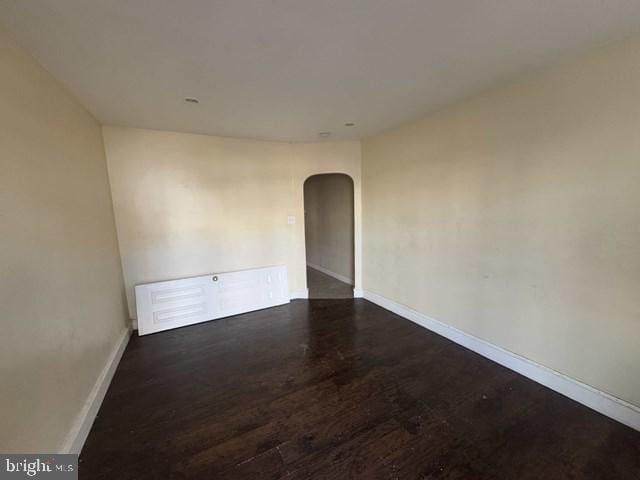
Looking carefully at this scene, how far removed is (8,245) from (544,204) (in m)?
3.35

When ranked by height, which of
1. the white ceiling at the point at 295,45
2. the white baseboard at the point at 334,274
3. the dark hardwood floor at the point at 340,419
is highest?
the white ceiling at the point at 295,45

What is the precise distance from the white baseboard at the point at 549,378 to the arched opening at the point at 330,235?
1.80m

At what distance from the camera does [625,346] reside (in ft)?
5.66

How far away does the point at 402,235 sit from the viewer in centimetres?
340

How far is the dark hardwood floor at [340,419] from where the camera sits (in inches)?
59.4

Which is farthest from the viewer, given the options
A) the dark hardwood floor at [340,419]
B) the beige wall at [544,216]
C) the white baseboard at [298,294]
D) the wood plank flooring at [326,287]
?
the wood plank flooring at [326,287]

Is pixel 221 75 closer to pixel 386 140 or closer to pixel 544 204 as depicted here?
pixel 386 140

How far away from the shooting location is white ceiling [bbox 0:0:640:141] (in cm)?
128

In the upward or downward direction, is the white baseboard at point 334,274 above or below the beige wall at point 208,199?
Result: below

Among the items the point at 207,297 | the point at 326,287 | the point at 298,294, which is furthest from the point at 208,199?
the point at 326,287

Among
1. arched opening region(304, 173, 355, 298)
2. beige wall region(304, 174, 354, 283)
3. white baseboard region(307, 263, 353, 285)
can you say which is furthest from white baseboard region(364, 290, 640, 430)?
beige wall region(304, 174, 354, 283)

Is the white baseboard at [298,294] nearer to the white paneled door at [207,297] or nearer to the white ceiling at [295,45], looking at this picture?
the white paneled door at [207,297]

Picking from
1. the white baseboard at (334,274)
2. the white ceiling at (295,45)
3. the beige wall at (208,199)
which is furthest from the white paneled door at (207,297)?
the white ceiling at (295,45)

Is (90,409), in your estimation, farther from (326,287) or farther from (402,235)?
(326,287)
